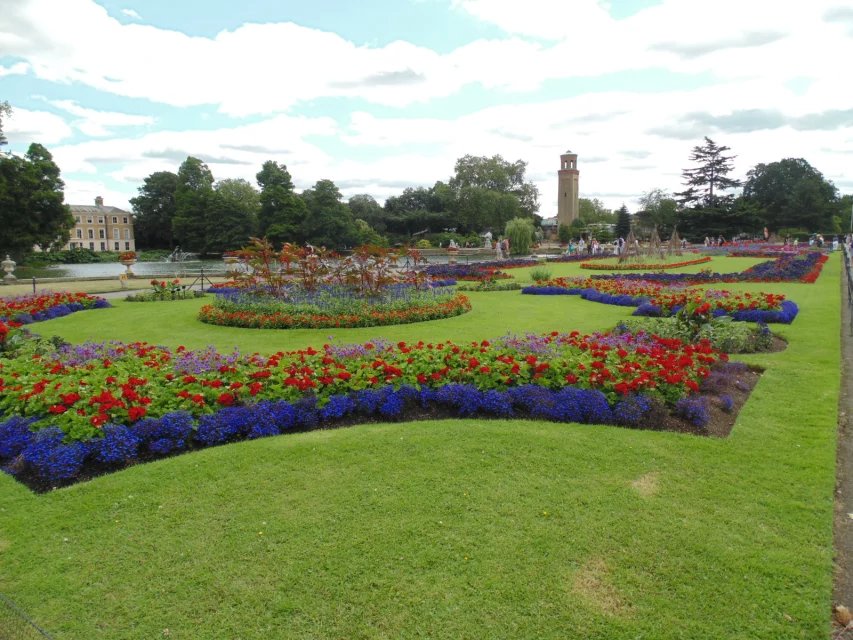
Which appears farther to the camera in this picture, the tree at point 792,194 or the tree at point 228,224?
the tree at point 792,194

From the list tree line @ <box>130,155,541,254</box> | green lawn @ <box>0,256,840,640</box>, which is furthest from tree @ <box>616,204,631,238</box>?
green lawn @ <box>0,256,840,640</box>

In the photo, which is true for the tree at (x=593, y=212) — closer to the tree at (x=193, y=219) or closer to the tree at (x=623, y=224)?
the tree at (x=623, y=224)

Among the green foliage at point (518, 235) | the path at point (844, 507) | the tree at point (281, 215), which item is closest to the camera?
the path at point (844, 507)

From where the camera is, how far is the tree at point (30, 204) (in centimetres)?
3397

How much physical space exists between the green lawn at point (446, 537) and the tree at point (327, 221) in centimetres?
4600

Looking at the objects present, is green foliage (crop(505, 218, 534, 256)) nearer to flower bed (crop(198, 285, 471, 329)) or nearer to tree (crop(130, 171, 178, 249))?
flower bed (crop(198, 285, 471, 329))

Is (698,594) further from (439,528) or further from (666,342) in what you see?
(666,342)

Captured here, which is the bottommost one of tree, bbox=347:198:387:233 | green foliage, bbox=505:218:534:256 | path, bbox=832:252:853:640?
path, bbox=832:252:853:640

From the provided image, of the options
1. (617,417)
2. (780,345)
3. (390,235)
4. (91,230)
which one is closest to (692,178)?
(390,235)

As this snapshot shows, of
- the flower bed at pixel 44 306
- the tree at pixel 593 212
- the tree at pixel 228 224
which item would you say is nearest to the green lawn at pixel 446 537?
the flower bed at pixel 44 306

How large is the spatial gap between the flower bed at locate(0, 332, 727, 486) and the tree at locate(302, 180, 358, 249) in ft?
144

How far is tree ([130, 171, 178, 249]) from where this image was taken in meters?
62.2

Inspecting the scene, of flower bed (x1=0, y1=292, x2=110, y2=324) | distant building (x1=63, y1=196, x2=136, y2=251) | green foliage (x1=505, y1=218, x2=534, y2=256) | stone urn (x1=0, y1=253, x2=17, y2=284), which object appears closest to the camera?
flower bed (x1=0, y1=292, x2=110, y2=324)

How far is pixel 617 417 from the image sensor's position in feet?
17.1
